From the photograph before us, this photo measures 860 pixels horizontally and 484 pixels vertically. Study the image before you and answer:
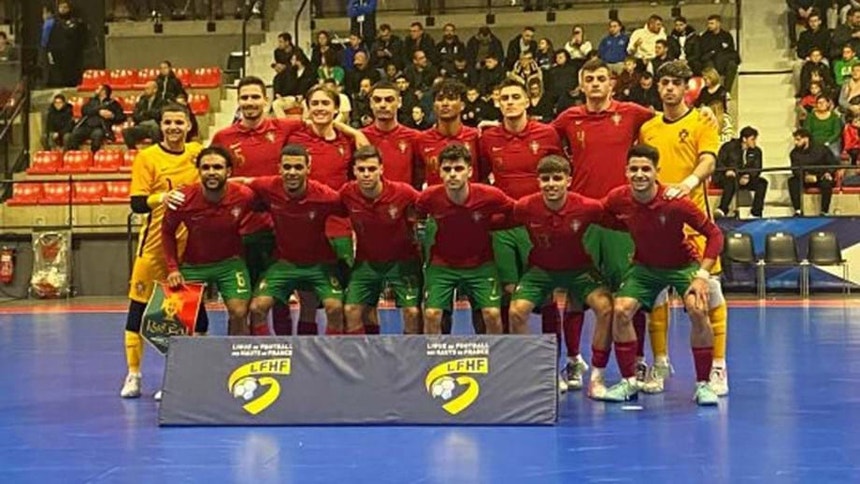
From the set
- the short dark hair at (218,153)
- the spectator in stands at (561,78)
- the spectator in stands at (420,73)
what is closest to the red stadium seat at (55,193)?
the spectator in stands at (420,73)

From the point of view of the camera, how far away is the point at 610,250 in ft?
27.5

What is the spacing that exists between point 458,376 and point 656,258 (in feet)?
5.39

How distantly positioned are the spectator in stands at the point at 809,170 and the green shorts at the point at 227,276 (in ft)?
37.6

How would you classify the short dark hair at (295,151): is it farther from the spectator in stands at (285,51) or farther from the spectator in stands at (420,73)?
the spectator in stands at (285,51)

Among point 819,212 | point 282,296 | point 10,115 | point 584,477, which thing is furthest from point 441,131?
point 10,115

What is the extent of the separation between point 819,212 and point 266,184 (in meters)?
11.7

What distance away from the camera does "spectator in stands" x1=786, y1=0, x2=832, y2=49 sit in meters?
20.9

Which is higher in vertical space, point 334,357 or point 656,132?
point 656,132

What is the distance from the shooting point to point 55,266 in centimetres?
1919

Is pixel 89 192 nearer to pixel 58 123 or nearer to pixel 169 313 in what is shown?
pixel 58 123

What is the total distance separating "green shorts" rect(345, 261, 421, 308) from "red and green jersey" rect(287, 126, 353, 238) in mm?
742

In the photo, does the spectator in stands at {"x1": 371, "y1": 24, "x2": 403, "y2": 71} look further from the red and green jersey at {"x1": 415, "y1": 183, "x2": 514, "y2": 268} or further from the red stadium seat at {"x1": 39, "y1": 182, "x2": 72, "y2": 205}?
the red and green jersey at {"x1": 415, "y1": 183, "x2": 514, "y2": 268}

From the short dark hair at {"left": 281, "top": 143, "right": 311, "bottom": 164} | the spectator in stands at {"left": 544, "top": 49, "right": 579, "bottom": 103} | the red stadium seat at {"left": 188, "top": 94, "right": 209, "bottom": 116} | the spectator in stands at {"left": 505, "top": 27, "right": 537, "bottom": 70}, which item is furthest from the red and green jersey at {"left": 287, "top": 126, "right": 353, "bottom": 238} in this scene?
the red stadium seat at {"left": 188, "top": 94, "right": 209, "bottom": 116}

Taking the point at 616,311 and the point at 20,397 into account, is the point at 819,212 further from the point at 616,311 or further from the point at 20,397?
the point at 20,397
